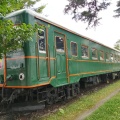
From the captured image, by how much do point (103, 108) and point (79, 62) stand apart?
3366mm

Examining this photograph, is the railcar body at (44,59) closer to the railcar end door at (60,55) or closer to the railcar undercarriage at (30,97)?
the railcar end door at (60,55)

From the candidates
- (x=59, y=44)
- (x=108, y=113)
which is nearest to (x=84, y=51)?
(x=59, y=44)

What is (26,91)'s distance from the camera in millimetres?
7387

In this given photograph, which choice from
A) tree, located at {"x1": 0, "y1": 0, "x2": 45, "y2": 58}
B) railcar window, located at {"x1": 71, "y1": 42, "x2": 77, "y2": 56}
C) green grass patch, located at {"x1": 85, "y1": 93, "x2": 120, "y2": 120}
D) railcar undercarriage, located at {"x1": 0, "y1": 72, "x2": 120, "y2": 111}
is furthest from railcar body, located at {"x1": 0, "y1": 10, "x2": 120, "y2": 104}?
green grass patch, located at {"x1": 85, "y1": 93, "x2": 120, "y2": 120}

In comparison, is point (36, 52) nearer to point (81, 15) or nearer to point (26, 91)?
point (26, 91)

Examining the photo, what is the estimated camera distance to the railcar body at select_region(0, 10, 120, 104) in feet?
21.4

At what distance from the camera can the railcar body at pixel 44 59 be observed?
21.4ft

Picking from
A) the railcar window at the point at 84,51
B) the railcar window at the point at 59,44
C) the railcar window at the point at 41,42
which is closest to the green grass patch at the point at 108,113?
the railcar window at the point at 41,42

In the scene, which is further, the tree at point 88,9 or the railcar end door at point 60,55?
the tree at point 88,9

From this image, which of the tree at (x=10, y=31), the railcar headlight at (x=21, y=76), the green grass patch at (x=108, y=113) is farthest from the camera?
the railcar headlight at (x=21, y=76)

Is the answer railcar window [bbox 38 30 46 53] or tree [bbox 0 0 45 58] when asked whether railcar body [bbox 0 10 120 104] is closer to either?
railcar window [bbox 38 30 46 53]

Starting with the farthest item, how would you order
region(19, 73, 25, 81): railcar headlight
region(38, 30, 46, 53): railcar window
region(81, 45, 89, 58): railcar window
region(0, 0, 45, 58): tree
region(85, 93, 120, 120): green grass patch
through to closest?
1. region(81, 45, 89, 58): railcar window
2. region(38, 30, 46, 53): railcar window
3. region(19, 73, 25, 81): railcar headlight
4. region(85, 93, 120, 120): green grass patch
5. region(0, 0, 45, 58): tree

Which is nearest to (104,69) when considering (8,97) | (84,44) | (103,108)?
(84,44)

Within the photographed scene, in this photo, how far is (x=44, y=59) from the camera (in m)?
7.23
